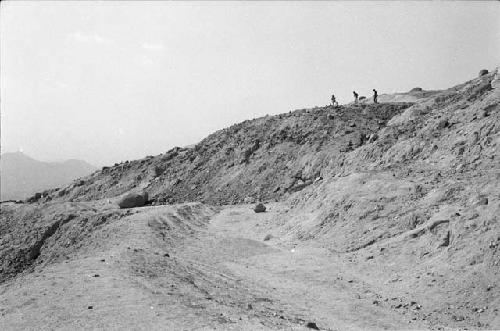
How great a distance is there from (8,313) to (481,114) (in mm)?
22593

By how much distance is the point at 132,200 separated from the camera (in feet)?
110

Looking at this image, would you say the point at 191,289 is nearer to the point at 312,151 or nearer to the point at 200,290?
the point at 200,290

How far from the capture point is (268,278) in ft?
53.9

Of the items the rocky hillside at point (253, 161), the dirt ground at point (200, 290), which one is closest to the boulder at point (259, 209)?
the rocky hillside at point (253, 161)

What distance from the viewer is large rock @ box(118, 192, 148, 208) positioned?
1288 inches

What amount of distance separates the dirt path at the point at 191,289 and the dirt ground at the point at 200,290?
0.11 ft

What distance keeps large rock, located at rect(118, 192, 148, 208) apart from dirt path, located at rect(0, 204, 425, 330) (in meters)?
11.3

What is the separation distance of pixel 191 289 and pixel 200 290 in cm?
32

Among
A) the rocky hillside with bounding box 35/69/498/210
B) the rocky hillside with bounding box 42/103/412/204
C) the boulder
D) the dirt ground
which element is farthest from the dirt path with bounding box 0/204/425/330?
the rocky hillside with bounding box 42/103/412/204

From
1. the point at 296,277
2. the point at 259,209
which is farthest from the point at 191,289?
the point at 259,209

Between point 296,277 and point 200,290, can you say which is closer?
point 200,290

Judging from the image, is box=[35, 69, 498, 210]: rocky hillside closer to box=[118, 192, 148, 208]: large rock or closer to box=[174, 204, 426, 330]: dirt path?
box=[118, 192, 148, 208]: large rock

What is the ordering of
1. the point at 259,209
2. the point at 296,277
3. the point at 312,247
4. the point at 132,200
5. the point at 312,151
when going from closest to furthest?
1. the point at 296,277
2. the point at 312,247
3. the point at 259,209
4. the point at 132,200
5. the point at 312,151

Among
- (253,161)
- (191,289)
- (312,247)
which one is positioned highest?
(253,161)
